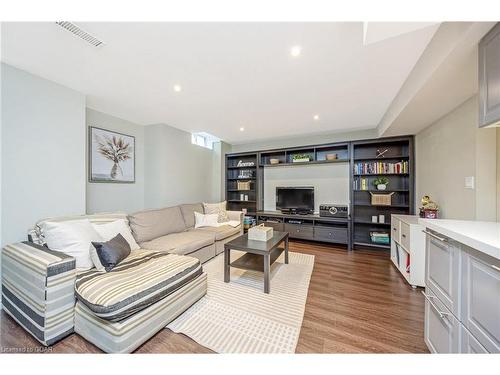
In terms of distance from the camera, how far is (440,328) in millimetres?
1173

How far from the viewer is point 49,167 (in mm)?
2035

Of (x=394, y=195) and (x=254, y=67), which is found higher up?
(x=254, y=67)

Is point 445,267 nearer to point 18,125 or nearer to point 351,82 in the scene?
point 351,82

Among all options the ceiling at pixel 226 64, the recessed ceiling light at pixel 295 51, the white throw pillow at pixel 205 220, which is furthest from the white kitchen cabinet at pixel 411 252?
the white throw pillow at pixel 205 220

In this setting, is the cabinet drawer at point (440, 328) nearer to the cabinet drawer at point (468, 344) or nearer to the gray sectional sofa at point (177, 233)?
the cabinet drawer at point (468, 344)

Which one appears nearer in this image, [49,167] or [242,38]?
[242,38]

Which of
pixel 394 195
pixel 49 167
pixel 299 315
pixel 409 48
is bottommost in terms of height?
pixel 299 315

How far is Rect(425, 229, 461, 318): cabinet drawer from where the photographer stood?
40.8 inches

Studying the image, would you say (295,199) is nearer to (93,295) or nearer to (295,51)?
(295,51)

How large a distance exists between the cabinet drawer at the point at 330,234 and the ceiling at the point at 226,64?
2136 mm

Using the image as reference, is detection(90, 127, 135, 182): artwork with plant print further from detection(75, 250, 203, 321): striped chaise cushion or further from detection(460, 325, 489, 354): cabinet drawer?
detection(460, 325, 489, 354): cabinet drawer

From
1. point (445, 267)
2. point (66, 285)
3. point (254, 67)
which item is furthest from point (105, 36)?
point (445, 267)
